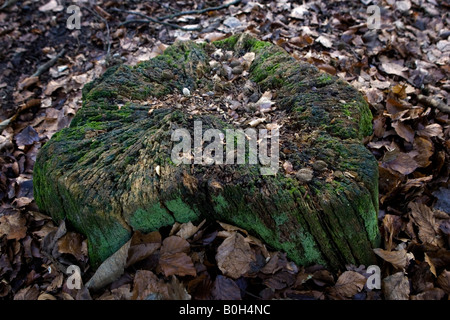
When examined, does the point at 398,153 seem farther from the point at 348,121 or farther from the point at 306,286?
the point at 306,286

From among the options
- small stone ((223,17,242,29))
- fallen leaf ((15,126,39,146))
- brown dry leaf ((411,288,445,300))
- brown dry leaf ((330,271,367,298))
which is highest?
small stone ((223,17,242,29))

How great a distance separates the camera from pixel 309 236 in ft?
6.59

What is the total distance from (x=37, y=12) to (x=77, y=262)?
458 centimetres

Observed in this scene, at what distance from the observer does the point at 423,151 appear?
2744 millimetres

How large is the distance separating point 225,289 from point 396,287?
976 mm

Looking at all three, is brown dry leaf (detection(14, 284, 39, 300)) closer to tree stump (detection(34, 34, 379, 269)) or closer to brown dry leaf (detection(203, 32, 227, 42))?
tree stump (detection(34, 34, 379, 269))

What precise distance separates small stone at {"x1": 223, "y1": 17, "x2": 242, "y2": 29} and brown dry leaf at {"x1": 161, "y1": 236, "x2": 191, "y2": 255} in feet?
10.6

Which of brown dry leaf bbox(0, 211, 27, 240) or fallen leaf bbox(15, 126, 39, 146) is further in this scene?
fallen leaf bbox(15, 126, 39, 146)

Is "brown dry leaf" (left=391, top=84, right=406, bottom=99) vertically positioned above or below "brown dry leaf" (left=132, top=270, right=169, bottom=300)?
above

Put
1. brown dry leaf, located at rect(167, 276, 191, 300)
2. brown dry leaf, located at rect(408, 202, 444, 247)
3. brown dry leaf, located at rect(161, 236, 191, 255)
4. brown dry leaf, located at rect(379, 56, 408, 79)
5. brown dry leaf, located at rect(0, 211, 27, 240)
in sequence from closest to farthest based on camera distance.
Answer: brown dry leaf, located at rect(167, 276, 191, 300) → brown dry leaf, located at rect(161, 236, 191, 255) → brown dry leaf, located at rect(408, 202, 444, 247) → brown dry leaf, located at rect(0, 211, 27, 240) → brown dry leaf, located at rect(379, 56, 408, 79)

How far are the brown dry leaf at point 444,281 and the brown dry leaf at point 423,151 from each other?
0.91m

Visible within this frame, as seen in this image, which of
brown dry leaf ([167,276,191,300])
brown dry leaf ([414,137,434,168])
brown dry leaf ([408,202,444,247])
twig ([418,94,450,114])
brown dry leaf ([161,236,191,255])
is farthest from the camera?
twig ([418,94,450,114])

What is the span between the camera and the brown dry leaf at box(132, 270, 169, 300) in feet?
6.15

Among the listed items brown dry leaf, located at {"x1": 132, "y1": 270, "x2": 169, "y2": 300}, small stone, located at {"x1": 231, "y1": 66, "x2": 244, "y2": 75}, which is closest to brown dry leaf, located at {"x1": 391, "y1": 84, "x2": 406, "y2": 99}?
small stone, located at {"x1": 231, "y1": 66, "x2": 244, "y2": 75}
